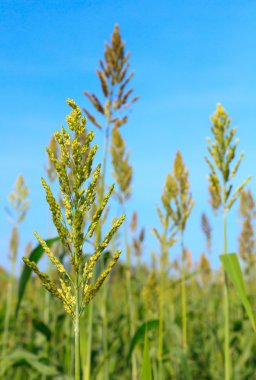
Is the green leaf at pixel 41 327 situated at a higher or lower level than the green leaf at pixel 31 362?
higher

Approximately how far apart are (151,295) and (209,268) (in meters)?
5.70

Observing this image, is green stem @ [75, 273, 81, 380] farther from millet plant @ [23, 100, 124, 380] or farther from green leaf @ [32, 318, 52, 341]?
green leaf @ [32, 318, 52, 341]

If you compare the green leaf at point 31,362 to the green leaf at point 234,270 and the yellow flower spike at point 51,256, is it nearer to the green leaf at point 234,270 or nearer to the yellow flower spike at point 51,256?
the green leaf at point 234,270

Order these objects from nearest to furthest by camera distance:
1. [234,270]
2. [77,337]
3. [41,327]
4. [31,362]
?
[77,337] < [234,270] < [31,362] < [41,327]

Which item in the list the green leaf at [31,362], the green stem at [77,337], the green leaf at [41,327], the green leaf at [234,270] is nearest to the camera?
the green stem at [77,337]

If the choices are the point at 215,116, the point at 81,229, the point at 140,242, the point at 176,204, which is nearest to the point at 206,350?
the point at 140,242

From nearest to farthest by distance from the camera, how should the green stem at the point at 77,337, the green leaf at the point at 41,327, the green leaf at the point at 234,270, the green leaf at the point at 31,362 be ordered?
the green stem at the point at 77,337, the green leaf at the point at 234,270, the green leaf at the point at 31,362, the green leaf at the point at 41,327

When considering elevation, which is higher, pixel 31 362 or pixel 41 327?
pixel 41 327

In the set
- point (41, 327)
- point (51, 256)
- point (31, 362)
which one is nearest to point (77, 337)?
point (51, 256)

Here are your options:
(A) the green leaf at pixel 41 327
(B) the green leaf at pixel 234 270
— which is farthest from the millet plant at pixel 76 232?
(A) the green leaf at pixel 41 327

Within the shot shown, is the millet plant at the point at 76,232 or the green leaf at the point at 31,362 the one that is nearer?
the millet plant at the point at 76,232

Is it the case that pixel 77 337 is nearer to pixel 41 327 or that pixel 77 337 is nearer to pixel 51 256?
pixel 51 256

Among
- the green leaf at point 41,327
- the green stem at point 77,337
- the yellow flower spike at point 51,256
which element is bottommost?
the green stem at point 77,337

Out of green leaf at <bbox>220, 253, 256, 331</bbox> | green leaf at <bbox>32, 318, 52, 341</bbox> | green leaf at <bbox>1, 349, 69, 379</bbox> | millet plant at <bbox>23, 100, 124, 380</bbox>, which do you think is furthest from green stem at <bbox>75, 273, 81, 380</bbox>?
green leaf at <bbox>32, 318, 52, 341</bbox>
